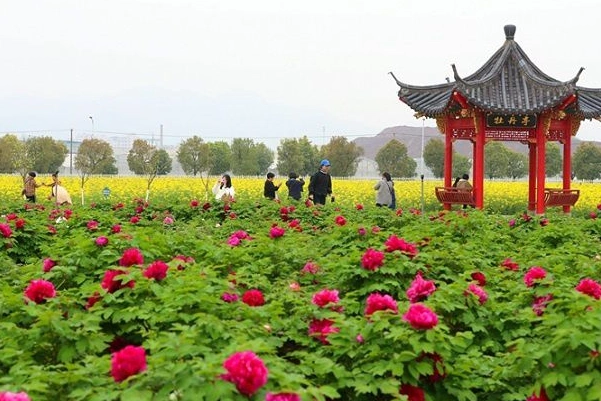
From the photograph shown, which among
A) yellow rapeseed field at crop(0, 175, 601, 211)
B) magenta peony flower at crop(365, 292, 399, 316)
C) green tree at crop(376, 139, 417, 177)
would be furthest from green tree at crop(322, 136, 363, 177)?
magenta peony flower at crop(365, 292, 399, 316)

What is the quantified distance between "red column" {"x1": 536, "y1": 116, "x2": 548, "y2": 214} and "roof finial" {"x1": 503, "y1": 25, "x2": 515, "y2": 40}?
2.23 m

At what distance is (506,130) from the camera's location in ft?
54.1

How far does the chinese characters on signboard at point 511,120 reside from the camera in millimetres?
16344

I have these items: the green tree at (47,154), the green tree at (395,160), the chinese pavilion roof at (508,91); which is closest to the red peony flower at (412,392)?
the chinese pavilion roof at (508,91)

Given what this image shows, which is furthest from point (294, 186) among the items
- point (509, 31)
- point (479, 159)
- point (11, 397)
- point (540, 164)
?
point (11, 397)

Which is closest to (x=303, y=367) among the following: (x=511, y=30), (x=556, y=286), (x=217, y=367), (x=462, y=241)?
(x=217, y=367)

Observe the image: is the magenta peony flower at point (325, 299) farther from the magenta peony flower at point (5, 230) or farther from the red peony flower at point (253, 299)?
the magenta peony flower at point (5, 230)

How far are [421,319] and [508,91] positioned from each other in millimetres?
14051

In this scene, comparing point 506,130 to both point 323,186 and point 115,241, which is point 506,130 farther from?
point 115,241

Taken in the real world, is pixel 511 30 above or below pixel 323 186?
above

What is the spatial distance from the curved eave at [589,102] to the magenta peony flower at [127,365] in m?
15.6

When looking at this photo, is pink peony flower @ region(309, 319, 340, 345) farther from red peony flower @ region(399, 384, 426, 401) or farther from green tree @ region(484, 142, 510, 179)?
green tree @ region(484, 142, 510, 179)

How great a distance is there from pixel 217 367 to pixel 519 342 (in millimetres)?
1485

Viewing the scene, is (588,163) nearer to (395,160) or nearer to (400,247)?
(395,160)
